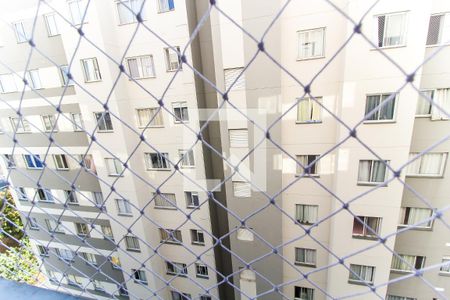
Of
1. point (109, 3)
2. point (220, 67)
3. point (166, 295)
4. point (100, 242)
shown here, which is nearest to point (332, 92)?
point (220, 67)

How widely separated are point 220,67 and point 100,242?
9.13 feet

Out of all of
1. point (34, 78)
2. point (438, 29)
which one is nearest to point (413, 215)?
point (438, 29)

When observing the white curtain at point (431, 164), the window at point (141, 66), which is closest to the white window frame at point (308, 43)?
the white curtain at point (431, 164)

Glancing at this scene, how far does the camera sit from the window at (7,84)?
8.26ft

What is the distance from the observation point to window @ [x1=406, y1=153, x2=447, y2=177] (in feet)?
5.83

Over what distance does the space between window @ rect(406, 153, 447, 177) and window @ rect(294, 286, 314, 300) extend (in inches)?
61.7

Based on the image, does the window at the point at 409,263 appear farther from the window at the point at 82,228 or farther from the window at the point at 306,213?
the window at the point at 82,228

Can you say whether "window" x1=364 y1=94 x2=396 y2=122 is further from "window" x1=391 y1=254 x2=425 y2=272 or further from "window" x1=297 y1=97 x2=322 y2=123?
"window" x1=391 y1=254 x2=425 y2=272

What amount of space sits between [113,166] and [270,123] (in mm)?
1754

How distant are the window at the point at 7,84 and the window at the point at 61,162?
854mm

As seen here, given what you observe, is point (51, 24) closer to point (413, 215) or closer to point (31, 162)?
point (31, 162)

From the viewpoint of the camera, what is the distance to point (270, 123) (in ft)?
6.35

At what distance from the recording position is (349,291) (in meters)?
2.17

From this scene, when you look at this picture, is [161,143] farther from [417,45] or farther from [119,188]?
[417,45]
